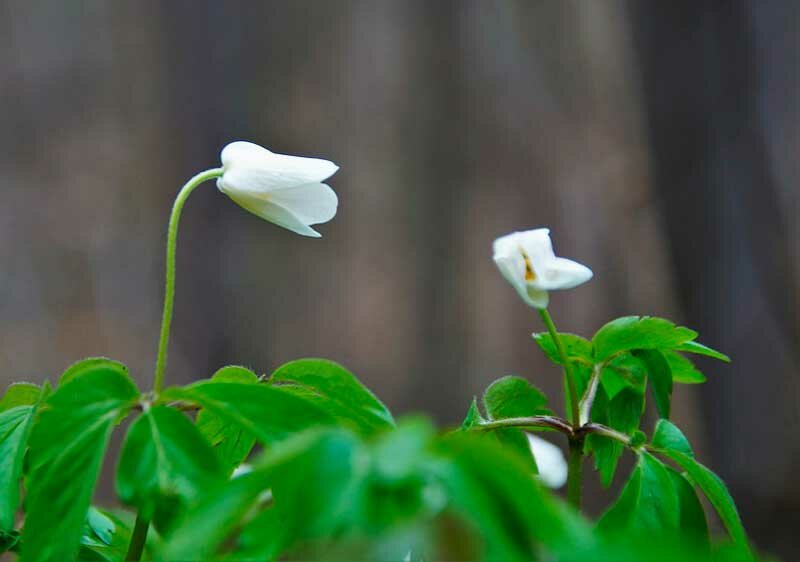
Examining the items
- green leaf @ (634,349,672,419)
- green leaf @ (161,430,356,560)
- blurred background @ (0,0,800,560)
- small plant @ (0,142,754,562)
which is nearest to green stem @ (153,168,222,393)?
small plant @ (0,142,754,562)

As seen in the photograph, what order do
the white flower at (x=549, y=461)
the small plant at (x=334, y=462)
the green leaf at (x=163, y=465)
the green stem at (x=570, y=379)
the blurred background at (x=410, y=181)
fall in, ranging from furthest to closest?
the blurred background at (x=410, y=181)
the white flower at (x=549, y=461)
the green stem at (x=570, y=379)
the green leaf at (x=163, y=465)
the small plant at (x=334, y=462)

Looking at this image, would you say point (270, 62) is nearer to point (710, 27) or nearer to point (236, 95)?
point (236, 95)

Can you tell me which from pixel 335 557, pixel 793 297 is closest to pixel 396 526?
pixel 335 557

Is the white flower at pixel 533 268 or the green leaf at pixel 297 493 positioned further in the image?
the white flower at pixel 533 268

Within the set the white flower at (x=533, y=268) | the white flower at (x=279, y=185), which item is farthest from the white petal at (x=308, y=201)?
the white flower at (x=533, y=268)

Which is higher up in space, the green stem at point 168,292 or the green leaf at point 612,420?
the green stem at point 168,292

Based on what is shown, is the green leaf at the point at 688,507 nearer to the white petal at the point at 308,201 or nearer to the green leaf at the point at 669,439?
the green leaf at the point at 669,439

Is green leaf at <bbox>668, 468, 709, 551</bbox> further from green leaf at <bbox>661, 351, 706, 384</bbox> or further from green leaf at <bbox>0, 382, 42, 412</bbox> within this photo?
green leaf at <bbox>0, 382, 42, 412</bbox>
